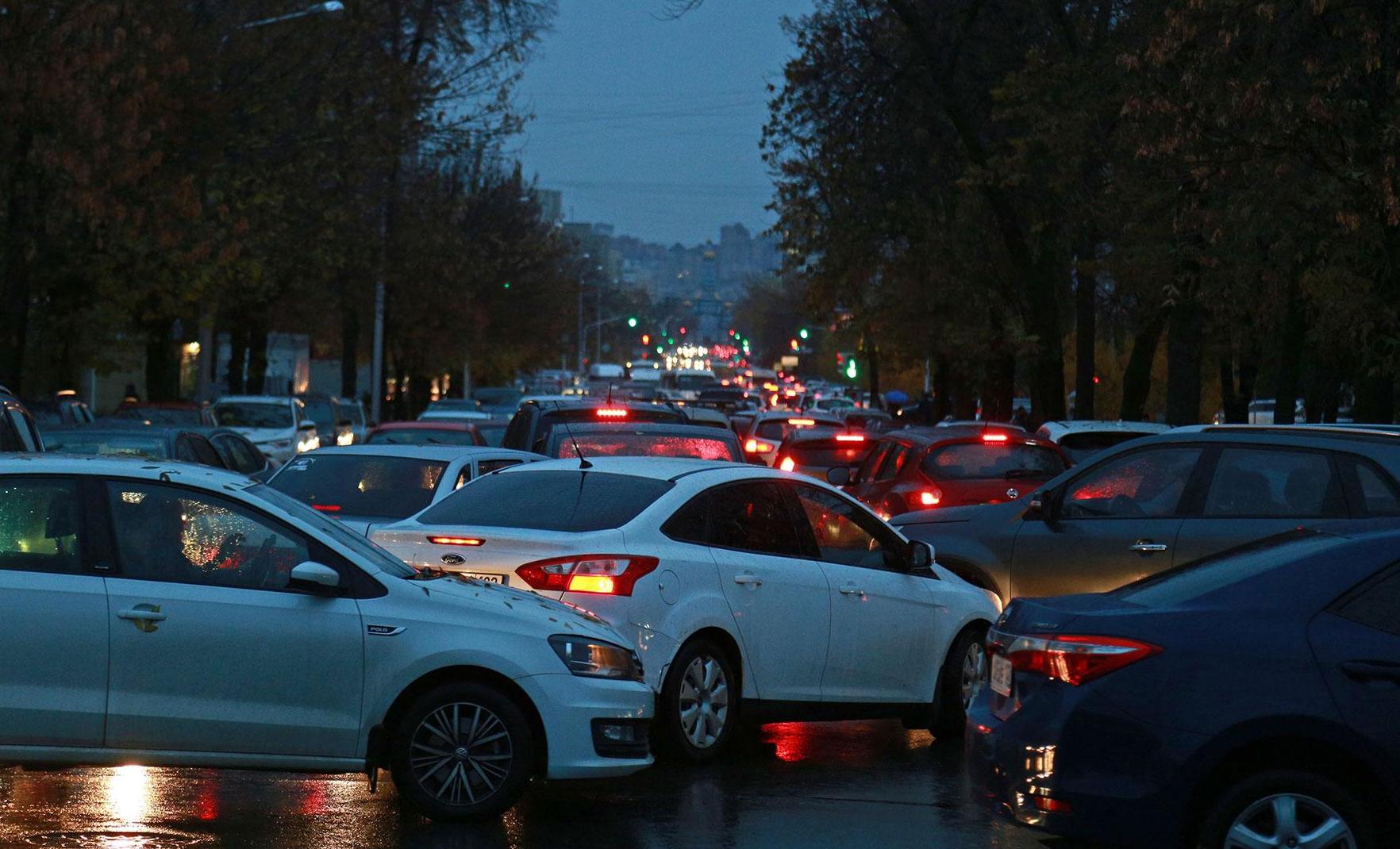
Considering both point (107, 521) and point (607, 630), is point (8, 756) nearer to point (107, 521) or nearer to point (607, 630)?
point (107, 521)

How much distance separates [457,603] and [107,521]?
1452mm

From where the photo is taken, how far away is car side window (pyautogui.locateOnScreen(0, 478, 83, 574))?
7469mm

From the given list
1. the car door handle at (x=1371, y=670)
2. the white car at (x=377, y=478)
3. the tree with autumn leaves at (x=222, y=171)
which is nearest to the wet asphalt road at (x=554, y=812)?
the car door handle at (x=1371, y=670)

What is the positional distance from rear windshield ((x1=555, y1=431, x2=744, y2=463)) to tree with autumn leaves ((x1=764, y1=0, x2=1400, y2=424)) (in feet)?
23.1

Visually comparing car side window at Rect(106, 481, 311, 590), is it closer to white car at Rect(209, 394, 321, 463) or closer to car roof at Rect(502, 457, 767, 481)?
car roof at Rect(502, 457, 767, 481)

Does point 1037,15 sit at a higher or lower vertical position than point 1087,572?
higher

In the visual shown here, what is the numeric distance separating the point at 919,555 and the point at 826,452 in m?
11.8

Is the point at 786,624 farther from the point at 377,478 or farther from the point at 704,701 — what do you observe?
the point at 377,478

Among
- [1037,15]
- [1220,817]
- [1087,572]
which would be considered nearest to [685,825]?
[1220,817]

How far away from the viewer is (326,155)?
3756 centimetres

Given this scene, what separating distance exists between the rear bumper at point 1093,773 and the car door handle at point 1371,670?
0.52 metres

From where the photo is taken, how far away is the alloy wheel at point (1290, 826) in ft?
19.2

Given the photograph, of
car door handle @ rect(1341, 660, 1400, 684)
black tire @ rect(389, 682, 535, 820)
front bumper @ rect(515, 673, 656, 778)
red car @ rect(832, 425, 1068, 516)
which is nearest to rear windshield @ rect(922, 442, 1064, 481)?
→ red car @ rect(832, 425, 1068, 516)

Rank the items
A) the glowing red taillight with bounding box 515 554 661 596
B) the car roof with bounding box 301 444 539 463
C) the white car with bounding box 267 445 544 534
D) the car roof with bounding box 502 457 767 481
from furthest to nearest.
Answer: the car roof with bounding box 301 444 539 463
the white car with bounding box 267 445 544 534
the car roof with bounding box 502 457 767 481
the glowing red taillight with bounding box 515 554 661 596
